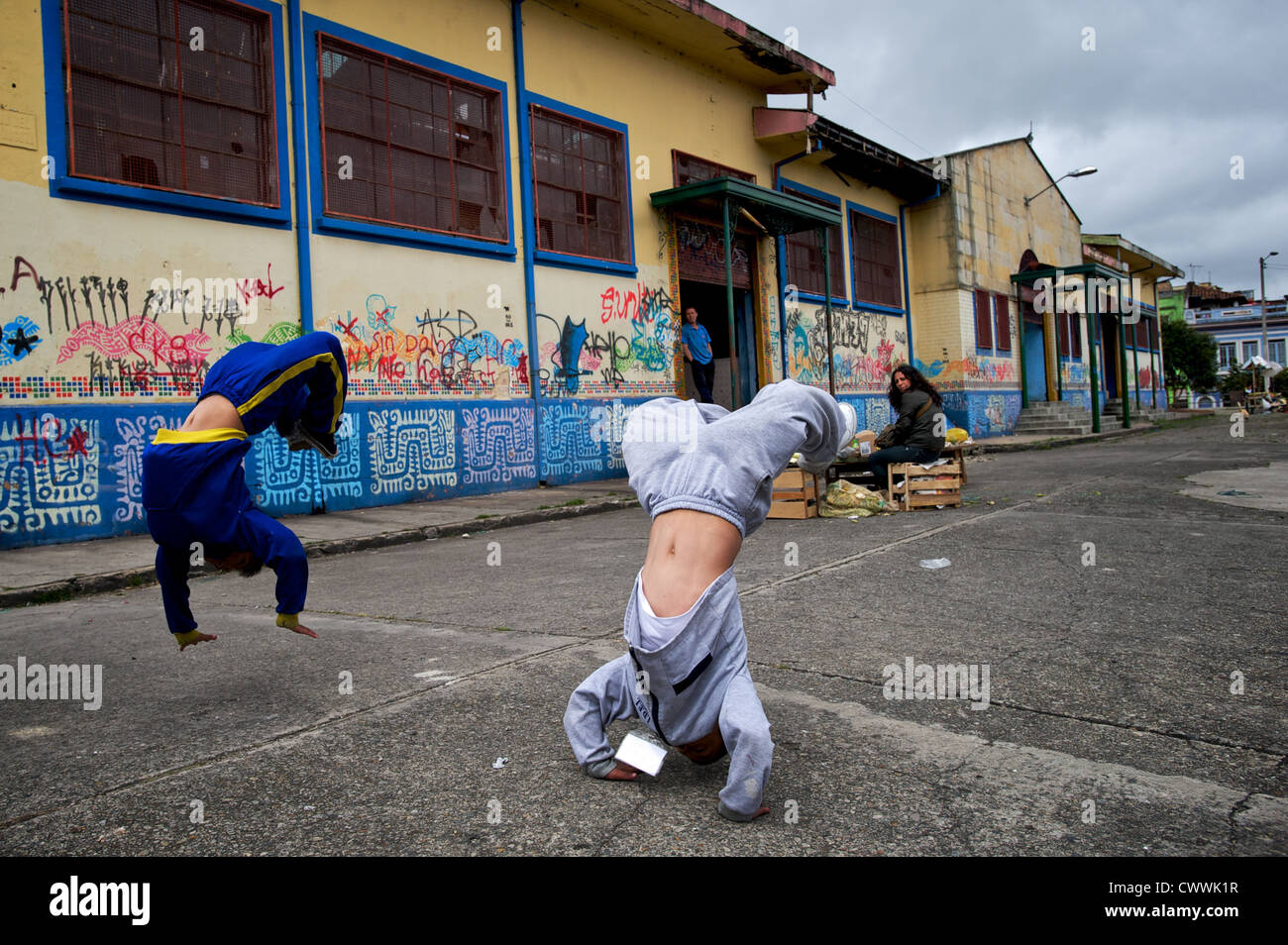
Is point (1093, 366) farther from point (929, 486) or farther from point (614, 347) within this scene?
point (929, 486)

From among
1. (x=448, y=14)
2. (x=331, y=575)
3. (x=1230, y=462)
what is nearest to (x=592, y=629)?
(x=331, y=575)

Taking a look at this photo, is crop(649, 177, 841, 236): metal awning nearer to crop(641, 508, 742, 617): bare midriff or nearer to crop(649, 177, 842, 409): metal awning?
crop(649, 177, 842, 409): metal awning

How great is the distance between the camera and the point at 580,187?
1279 centimetres

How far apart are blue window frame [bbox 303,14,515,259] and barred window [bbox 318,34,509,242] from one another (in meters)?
0.01

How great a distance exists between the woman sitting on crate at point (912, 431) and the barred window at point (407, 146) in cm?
557

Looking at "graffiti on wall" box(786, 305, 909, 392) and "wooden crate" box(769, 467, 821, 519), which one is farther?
"graffiti on wall" box(786, 305, 909, 392)

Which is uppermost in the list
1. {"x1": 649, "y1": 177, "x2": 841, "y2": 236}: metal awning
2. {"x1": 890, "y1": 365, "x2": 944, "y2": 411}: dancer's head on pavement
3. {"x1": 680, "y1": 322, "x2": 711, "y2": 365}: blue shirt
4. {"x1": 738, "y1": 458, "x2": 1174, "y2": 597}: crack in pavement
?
{"x1": 649, "y1": 177, "x2": 841, "y2": 236}: metal awning

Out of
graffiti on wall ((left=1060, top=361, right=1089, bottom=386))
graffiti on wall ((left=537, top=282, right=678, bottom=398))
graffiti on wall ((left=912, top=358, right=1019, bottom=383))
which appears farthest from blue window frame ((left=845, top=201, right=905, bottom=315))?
graffiti on wall ((left=1060, top=361, right=1089, bottom=386))

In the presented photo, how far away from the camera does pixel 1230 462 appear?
11.9m

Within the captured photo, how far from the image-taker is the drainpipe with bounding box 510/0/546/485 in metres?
11.6
